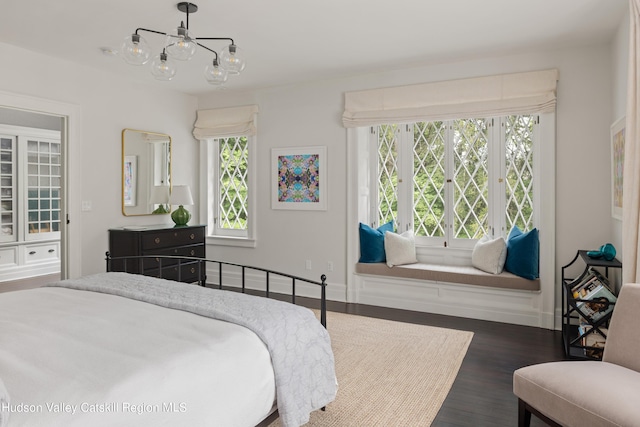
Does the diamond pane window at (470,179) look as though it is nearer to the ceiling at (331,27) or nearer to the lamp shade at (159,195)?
the ceiling at (331,27)

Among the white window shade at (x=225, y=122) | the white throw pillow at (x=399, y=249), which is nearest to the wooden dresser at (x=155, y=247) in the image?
the white window shade at (x=225, y=122)

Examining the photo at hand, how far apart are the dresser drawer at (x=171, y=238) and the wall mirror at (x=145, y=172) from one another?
0.51 metres

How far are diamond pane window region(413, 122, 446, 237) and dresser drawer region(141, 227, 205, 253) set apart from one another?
2.54m

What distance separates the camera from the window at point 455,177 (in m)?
4.20

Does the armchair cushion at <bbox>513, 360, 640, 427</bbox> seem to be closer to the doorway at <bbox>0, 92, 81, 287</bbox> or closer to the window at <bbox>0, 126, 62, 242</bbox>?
the doorway at <bbox>0, 92, 81, 287</bbox>

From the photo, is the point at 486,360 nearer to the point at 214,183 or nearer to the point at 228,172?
the point at 228,172

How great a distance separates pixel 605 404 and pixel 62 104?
470 cm

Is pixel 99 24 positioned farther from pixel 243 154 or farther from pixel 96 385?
pixel 96 385

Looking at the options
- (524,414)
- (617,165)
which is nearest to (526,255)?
(617,165)

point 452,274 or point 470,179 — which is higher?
point 470,179

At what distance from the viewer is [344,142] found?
4.73m

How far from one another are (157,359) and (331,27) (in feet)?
9.23

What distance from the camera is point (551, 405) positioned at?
1781mm

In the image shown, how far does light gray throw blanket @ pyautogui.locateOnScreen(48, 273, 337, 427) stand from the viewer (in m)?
1.77
